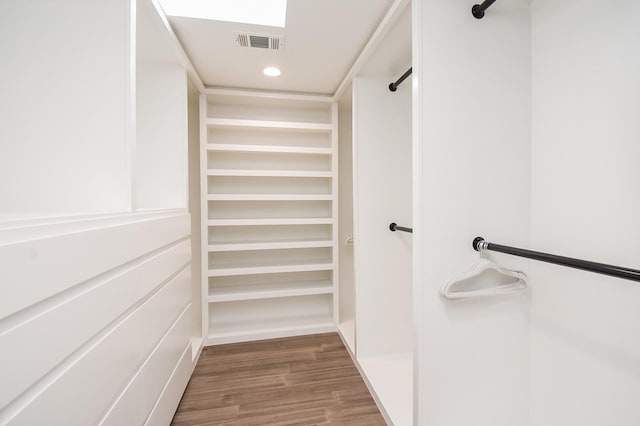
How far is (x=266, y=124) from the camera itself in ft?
7.90

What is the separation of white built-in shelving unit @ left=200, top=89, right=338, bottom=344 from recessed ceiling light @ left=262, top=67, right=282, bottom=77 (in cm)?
29

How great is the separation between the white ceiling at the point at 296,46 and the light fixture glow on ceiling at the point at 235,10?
→ 28mm

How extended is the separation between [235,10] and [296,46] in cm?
40

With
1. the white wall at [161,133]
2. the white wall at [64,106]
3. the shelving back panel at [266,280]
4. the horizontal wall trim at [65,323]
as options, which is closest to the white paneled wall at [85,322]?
the horizontal wall trim at [65,323]

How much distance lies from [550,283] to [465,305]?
0.38 m

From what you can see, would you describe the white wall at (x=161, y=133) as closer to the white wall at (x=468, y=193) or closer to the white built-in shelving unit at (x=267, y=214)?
the white built-in shelving unit at (x=267, y=214)

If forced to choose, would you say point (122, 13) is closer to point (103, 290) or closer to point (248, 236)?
point (103, 290)

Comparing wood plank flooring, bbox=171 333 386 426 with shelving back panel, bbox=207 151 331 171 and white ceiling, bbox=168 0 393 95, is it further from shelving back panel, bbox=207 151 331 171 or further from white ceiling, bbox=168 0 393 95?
white ceiling, bbox=168 0 393 95

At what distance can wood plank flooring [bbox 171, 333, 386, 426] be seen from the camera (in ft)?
5.13

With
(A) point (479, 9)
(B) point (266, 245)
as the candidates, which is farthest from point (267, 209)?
(A) point (479, 9)

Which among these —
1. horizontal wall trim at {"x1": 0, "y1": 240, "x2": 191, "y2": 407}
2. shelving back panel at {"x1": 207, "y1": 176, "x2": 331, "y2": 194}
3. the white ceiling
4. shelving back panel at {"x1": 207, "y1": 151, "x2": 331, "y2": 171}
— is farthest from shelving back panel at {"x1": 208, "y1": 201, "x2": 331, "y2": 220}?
horizontal wall trim at {"x1": 0, "y1": 240, "x2": 191, "y2": 407}

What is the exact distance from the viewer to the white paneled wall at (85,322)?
55cm

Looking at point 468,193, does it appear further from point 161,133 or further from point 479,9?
point 161,133

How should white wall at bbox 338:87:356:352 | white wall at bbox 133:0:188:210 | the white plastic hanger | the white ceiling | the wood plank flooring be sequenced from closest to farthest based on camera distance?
1. the white plastic hanger
2. the white ceiling
3. the wood plank flooring
4. white wall at bbox 133:0:188:210
5. white wall at bbox 338:87:356:352
